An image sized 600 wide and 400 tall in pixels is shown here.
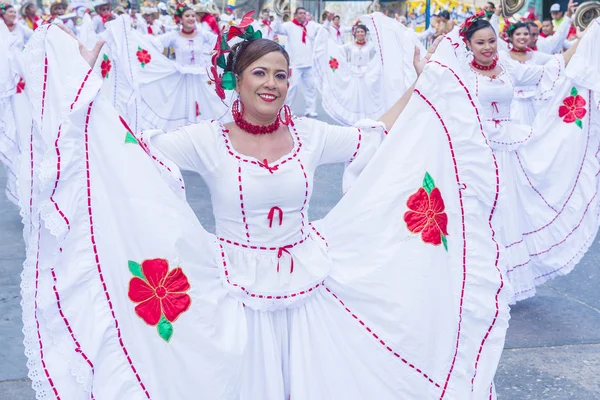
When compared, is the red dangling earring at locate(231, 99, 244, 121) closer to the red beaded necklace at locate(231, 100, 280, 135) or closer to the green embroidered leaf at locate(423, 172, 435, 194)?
the red beaded necklace at locate(231, 100, 280, 135)

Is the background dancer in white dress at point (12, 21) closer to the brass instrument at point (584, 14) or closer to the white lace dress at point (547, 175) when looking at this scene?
the white lace dress at point (547, 175)

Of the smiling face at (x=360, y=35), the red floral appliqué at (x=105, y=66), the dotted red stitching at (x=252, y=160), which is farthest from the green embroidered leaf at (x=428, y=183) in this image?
the smiling face at (x=360, y=35)

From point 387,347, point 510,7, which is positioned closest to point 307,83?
point 510,7

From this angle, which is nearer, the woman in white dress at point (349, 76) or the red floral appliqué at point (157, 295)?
the red floral appliqué at point (157, 295)

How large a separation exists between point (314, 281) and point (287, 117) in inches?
22.1

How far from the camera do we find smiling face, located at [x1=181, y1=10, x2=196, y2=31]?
9391 millimetres

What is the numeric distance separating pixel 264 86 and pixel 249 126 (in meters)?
0.14

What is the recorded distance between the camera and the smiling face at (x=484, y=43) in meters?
4.62

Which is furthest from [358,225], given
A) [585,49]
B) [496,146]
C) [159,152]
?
[585,49]

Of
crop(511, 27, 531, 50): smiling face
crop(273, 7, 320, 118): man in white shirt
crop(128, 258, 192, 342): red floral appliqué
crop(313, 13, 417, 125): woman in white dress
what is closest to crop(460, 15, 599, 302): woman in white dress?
crop(511, 27, 531, 50): smiling face

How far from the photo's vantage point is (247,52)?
2646 millimetres

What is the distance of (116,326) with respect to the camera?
2309 mm

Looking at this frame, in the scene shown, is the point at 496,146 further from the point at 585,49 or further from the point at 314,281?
the point at 314,281

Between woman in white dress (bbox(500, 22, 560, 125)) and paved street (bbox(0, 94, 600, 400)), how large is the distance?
3.76 feet
